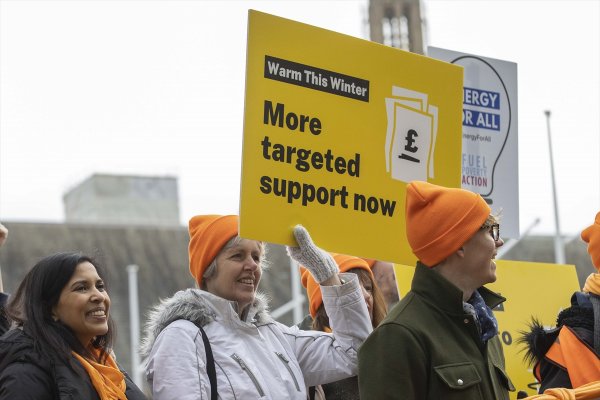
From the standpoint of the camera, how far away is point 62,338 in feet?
14.5

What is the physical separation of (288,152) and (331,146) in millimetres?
252

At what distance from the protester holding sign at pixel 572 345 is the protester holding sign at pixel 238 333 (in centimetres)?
72

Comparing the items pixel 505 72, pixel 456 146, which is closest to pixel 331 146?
pixel 456 146

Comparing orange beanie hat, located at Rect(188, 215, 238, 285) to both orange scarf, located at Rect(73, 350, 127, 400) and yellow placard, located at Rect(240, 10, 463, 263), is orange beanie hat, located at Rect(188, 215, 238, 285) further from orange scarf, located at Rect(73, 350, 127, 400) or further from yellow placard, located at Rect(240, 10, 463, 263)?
orange scarf, located at Rect(73, 350, 127, 400)

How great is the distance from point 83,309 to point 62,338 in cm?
15

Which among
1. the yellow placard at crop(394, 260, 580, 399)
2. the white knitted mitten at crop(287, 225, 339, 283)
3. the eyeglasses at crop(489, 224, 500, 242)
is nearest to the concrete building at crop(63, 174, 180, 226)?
the yellow placard at crop(394, 260, 580, 399)

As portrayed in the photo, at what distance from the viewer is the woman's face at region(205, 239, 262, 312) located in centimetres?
488

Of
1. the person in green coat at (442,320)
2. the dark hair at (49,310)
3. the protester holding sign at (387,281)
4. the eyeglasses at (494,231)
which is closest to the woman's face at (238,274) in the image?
the dark hair at (49,310)

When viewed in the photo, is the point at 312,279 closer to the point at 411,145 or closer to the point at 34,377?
the point at 411,145

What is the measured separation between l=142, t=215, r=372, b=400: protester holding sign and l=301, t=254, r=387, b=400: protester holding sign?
27cm

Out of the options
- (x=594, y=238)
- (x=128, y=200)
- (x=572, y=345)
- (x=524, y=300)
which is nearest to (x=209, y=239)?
(x=572, y=345)

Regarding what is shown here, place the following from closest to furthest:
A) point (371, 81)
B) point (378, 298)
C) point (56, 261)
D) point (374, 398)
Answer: point (374, 398), point (56, 261), point (371, 81), point (378, 298)

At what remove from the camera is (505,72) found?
259 inches

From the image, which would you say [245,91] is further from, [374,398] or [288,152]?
[374,398]
